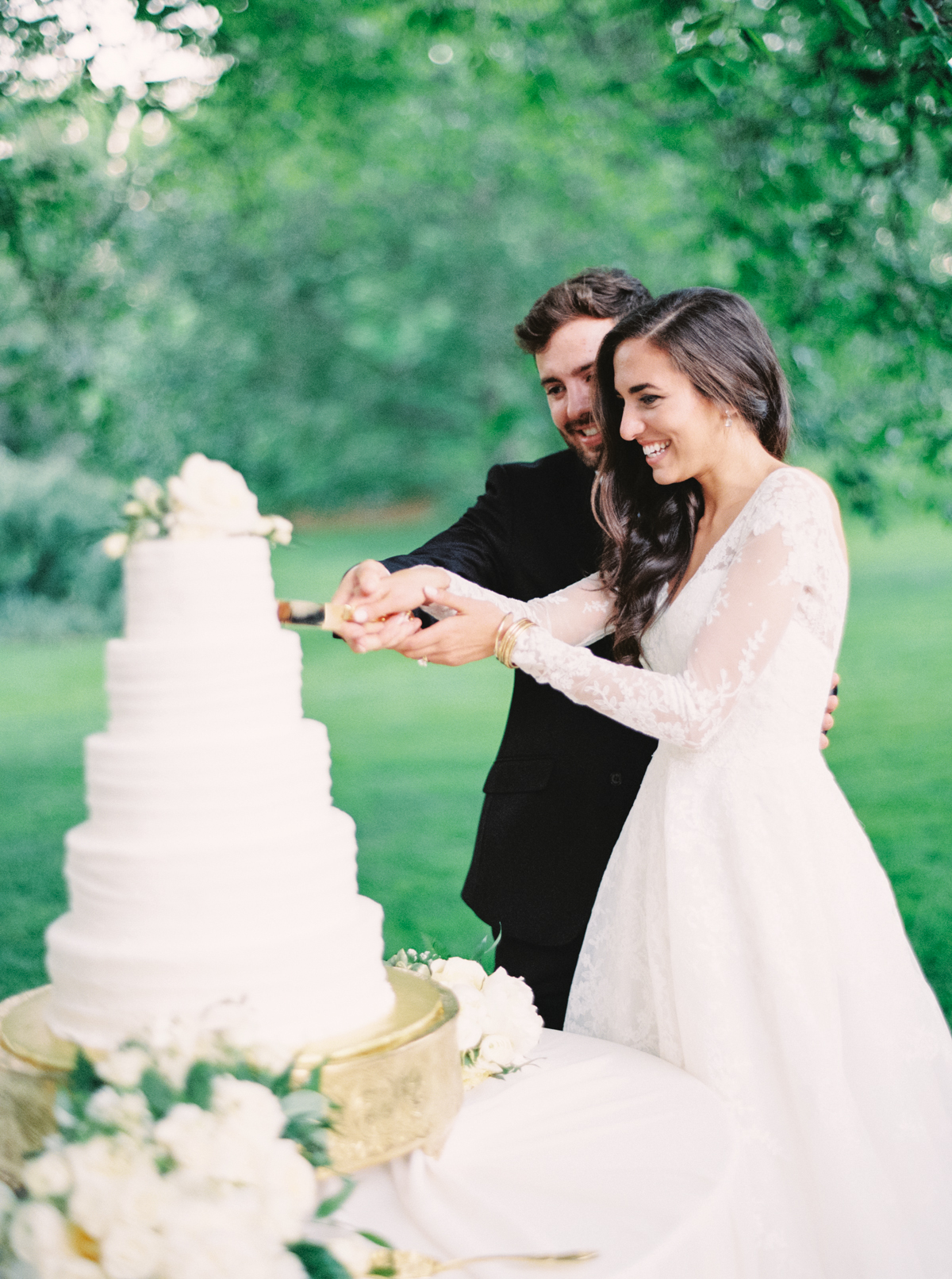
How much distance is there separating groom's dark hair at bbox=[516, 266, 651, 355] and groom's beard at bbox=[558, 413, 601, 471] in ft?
0.81

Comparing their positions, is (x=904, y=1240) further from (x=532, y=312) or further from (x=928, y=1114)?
(x=532, y=312)

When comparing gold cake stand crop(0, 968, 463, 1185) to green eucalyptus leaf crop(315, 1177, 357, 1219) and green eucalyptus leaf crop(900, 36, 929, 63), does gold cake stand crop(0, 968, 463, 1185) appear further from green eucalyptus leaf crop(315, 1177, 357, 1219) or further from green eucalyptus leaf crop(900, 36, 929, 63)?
green eucalyptus leaf crop(900, 36, 929, 63)

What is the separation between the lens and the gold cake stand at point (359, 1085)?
1707 millimetres

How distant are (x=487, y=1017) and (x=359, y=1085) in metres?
0.55

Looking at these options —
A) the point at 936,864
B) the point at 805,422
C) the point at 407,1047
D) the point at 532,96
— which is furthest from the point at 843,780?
the point at 407,1047

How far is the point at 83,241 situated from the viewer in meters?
10.5

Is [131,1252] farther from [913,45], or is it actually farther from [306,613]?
[913,45]

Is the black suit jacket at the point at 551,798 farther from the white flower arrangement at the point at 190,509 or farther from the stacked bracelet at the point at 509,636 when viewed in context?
the white flower arrangement at the point at 190,509

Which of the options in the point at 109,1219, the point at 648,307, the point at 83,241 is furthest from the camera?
the point at 83,241

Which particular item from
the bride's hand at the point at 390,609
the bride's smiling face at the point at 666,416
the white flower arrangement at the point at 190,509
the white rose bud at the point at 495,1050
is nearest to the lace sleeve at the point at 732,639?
the bride's smiling face at the point at 666,416

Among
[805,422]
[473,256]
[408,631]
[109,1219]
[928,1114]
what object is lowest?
[928,1114]

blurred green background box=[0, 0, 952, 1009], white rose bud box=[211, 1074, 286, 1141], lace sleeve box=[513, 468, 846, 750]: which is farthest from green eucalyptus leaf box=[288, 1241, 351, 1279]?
lace sleeve box=[513, 468, 846, 750]

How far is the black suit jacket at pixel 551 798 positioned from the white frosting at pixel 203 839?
1.45 metres

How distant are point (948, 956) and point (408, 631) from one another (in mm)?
5298
